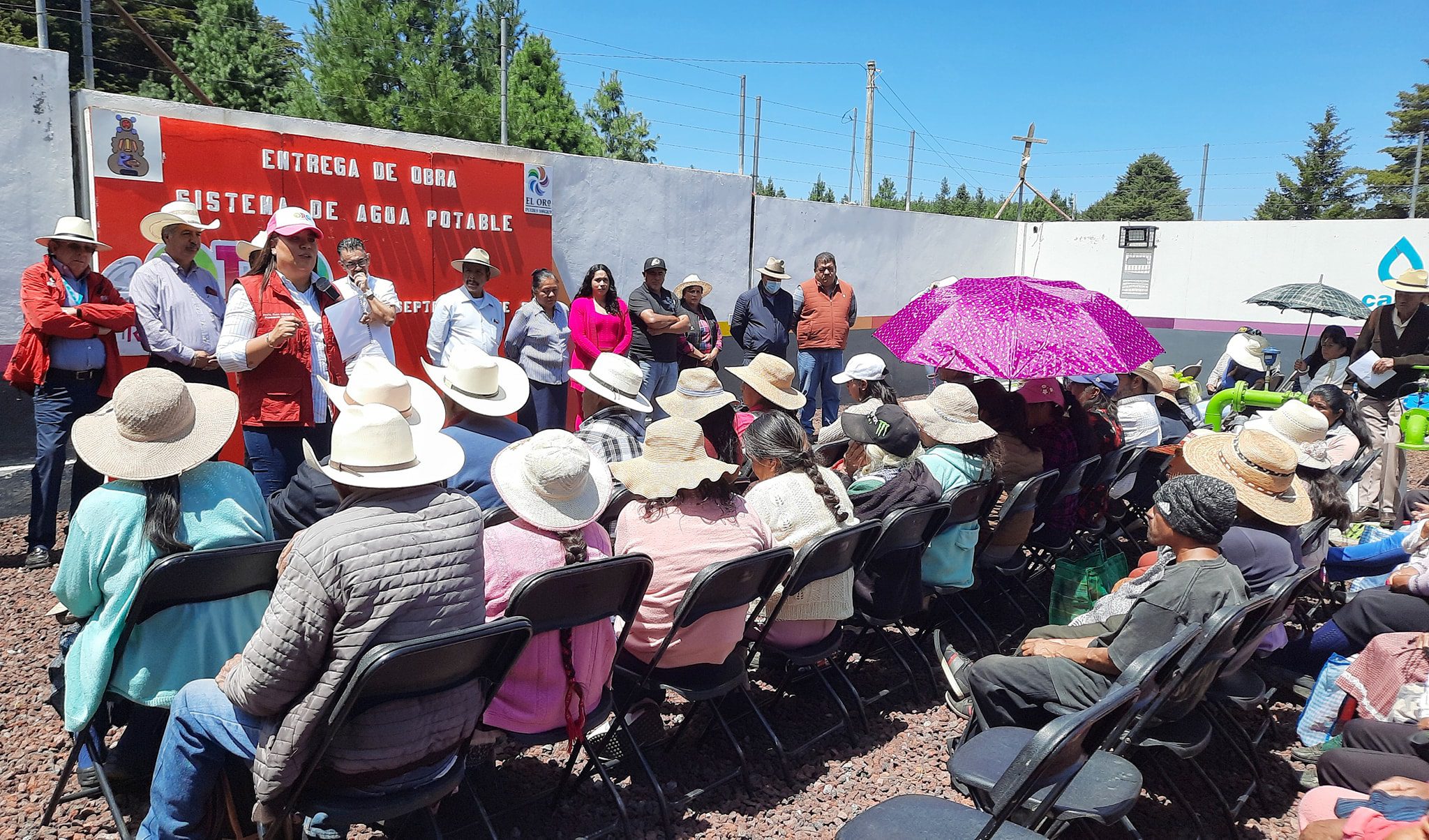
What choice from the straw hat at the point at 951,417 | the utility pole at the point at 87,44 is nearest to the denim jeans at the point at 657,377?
the straw hat at the point at 951,417

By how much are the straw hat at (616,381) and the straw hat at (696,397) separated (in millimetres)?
227

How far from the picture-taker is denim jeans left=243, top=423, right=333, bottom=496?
4141mm

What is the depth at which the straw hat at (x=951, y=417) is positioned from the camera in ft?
13.1

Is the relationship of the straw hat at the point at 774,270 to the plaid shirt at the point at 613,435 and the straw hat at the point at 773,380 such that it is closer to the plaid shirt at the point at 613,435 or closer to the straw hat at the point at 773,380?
the straw hat at the point at 773,380

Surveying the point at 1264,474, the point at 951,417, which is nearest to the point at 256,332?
the point at 951,417

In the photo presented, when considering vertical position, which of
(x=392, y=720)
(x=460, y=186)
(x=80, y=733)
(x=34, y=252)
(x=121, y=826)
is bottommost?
(x=121, y=826)

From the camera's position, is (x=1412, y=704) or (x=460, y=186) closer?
(x=1412, y=704)

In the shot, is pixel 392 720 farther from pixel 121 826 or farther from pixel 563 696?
pixel 121 826

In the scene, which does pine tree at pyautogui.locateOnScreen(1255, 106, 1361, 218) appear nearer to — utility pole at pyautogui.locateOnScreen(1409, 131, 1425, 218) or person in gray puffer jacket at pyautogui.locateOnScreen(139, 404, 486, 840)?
utility pole at pyautogui.locateOnScreen(1409, 131, 1425, 218)

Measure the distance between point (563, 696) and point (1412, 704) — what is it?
8.41 feet

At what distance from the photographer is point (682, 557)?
2.78m

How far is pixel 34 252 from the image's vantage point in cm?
524

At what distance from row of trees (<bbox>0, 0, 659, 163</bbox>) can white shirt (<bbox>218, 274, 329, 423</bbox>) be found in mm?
21131

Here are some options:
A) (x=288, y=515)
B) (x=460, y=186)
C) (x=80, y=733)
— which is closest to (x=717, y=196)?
(x=460, y=186)
